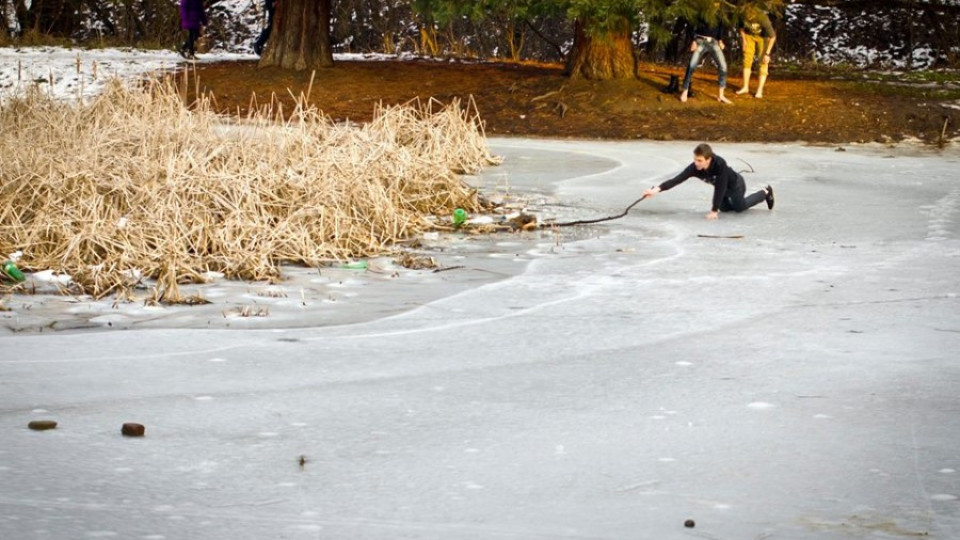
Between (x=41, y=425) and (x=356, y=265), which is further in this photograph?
(x=356, y=265)

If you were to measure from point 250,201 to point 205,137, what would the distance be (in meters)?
1.78

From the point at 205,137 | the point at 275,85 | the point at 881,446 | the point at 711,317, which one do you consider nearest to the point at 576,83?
the point at 275,85

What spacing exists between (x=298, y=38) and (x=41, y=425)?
20641 millimetres

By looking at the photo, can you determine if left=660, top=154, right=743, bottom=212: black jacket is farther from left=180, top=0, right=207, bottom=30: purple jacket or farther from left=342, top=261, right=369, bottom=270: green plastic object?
left=180, top=0, right=207, bottom=30: purple jacket

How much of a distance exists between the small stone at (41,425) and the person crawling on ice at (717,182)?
684 centimetres

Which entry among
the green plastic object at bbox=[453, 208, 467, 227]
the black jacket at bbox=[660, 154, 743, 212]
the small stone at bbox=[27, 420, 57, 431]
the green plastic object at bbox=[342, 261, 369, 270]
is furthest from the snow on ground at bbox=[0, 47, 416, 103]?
the small stone at bbox=[27, 420, 57, 431]

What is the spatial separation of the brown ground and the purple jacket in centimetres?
170

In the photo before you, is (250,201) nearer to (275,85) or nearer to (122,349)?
(122,349)

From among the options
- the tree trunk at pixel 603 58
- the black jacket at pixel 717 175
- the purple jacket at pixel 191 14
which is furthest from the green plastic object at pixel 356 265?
the purple jacket at pixel 191 14

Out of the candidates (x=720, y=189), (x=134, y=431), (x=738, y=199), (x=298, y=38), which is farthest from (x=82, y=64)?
(x=134, y=431)

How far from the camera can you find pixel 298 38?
85.4ft

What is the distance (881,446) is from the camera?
581 cm

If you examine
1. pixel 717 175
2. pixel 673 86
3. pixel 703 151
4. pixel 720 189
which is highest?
pixel 673 86

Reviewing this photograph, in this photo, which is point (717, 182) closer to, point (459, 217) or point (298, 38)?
point (459, 217)
